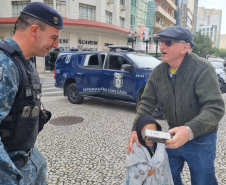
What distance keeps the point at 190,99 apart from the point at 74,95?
21.3 feet

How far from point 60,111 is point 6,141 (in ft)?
18.6

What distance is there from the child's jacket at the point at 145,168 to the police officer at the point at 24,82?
0.81m

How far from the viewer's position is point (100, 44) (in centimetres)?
2630

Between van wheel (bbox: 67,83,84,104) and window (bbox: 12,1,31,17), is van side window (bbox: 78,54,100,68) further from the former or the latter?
window (bbox: 12,1,31,17)

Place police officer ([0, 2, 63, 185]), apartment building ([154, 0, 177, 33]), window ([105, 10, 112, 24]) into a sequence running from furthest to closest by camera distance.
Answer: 1. apartment building ([154, 0, 177, 33])
2. window ([105, 10, 112, 24])
3. police officer ([0, 2, 63, 185])

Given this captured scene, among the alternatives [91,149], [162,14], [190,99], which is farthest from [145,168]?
[162,14]

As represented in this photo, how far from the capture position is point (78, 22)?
2253cm

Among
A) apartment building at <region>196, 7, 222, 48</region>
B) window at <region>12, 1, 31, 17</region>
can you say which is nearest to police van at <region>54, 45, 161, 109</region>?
window at <region>12, 1, 31, 17</region>

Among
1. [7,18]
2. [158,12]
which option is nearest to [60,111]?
[7,18]

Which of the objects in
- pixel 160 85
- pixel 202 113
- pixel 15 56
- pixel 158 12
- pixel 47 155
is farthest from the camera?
pixel 158 12

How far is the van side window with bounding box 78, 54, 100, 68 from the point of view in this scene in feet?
24.2

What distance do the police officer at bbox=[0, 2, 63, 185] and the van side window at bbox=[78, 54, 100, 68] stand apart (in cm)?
583

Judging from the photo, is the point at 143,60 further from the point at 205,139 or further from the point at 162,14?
the point at 162,14

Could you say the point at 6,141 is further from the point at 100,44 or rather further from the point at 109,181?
the point at 100,44
